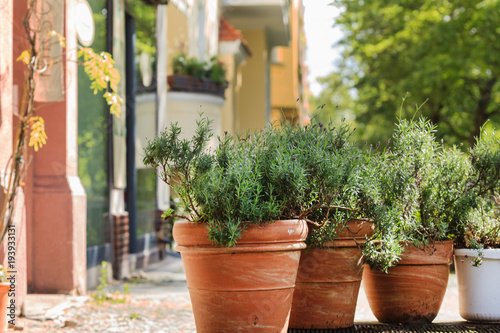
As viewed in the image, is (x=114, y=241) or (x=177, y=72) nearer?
(x=114, y=241)

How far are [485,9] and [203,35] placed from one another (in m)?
10.1

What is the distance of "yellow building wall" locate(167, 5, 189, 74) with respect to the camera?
12659 mm

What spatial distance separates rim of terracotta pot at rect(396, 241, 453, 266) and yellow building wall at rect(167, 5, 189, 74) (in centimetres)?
852

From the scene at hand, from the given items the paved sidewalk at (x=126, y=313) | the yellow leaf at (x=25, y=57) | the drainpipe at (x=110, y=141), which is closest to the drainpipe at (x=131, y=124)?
the drainpipe at (x=110, y=141)

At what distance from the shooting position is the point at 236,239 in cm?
402

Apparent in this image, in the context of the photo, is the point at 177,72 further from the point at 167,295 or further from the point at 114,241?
the point at 167,295

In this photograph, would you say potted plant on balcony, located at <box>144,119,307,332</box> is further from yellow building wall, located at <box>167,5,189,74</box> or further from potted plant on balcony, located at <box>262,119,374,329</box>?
yellow building wall, located at <box>167,5,189,74</box>

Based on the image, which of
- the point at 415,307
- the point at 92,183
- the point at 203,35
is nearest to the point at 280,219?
the point at 415,307

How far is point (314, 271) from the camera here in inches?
185

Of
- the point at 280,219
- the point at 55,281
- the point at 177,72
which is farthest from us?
the point at 177,72

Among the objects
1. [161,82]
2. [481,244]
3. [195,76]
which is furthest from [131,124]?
[481,244]

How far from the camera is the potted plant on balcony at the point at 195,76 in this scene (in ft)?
41.4

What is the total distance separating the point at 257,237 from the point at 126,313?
3258mm

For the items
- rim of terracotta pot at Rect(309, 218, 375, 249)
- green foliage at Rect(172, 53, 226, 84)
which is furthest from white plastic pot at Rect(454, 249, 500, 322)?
green foliage at Rect(172, 53, 226, 84)
